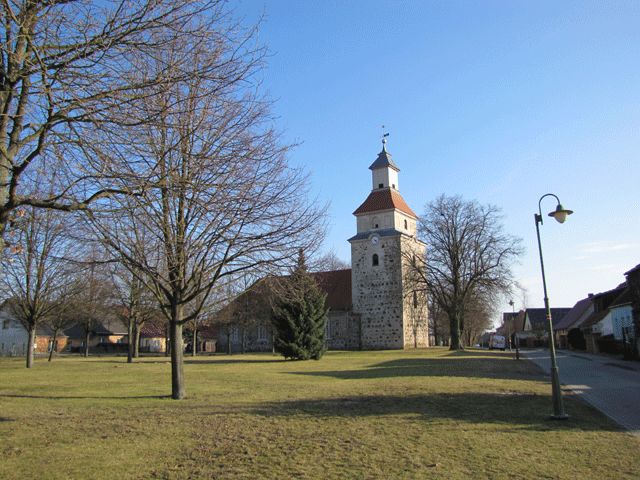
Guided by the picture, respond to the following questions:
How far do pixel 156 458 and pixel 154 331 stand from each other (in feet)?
218

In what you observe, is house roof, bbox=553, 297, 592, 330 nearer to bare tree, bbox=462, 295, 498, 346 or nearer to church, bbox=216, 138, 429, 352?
bare tree, bbox=462, 295, 498, 346

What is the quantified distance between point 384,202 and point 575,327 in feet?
84.4

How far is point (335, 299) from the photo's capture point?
56.0 meters

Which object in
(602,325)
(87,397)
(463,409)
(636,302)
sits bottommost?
(463,409)

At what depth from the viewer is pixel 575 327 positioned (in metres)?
56.9

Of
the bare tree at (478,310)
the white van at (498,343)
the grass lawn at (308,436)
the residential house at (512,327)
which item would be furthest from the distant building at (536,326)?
the grass lawn at (308,436)

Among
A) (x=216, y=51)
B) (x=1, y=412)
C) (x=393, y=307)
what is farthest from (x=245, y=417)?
(x=393, y=307)

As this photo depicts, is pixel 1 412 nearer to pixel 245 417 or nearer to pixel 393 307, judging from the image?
pixel 245 417

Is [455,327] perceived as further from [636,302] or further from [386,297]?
[636,302]

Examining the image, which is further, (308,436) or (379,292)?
(379,292)

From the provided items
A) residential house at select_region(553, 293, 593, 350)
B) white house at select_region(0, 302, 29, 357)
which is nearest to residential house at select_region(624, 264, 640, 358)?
residential house at select_region(553, 293, 593, 350)

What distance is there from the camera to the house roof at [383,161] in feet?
178

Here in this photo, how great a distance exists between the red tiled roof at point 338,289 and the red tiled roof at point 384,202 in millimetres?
8284

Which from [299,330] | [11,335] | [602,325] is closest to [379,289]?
[299,330]
